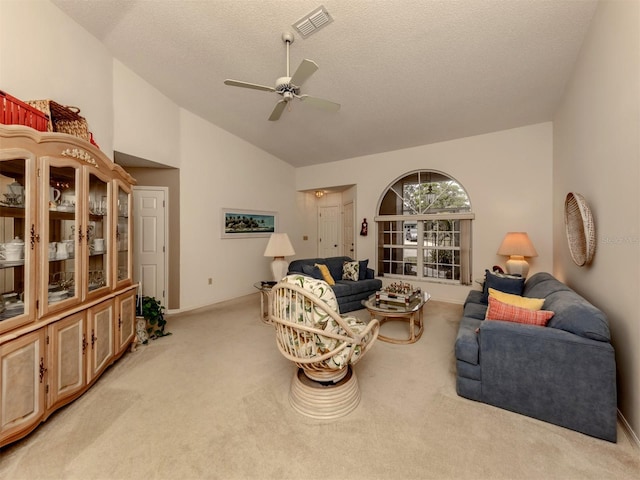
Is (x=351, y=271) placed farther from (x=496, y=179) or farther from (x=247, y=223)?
(x=496, y=179)

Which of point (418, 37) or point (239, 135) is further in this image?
point (239, 135)

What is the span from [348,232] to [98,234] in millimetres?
5228

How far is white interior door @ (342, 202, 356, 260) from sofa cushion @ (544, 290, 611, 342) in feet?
14.8

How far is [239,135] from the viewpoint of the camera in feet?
17.0

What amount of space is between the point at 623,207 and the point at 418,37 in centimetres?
220

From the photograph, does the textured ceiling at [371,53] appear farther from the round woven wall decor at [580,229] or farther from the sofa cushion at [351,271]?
the sofa cushion at [351,271]

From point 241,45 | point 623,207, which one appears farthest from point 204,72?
point 623,207

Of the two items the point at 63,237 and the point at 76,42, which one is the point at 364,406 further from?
the point at 76,42

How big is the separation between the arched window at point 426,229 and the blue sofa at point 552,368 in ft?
9.58

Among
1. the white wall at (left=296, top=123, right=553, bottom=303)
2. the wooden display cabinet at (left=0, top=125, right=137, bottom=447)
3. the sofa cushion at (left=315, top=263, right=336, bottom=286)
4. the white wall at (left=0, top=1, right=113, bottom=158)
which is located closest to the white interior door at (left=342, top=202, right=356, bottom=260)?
the white wall at (left=296, top=123, right=553, bottom=303)

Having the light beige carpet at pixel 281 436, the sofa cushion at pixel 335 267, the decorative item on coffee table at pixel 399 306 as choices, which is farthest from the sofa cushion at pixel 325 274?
the light beige carpet at pixel 281 436

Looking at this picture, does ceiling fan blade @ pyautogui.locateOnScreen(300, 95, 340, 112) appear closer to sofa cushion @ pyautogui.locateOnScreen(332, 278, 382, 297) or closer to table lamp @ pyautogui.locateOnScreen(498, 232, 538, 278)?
sofa cushion @ pyautogui.locateOnScreen(332, 278, 382, 297)

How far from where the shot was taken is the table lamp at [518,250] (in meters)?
4.05

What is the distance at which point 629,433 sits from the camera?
1741 millimetres
